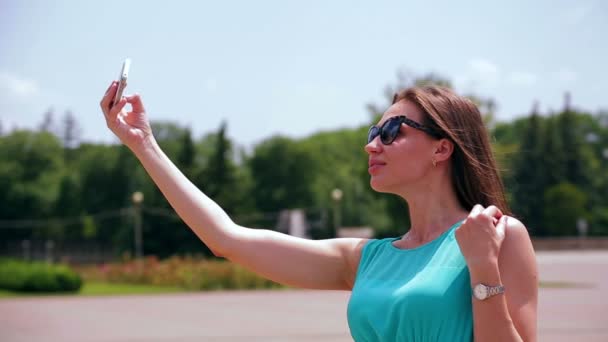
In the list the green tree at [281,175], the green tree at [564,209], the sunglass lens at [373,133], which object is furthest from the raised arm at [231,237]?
the green tree at [281,175]

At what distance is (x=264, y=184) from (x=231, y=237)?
69954 mm

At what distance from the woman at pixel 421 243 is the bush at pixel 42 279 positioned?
2578cm

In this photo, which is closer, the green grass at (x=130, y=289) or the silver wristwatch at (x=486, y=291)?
the silver wristwatch at (x=486, y=291)

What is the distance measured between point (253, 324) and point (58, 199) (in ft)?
202

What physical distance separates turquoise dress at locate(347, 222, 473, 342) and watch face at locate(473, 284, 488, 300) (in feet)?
0.35

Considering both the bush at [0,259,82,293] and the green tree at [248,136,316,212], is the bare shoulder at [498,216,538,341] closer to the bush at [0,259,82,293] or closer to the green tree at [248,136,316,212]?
the bush at [0,259,82,293]

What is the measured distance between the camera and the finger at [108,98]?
262 centimetres

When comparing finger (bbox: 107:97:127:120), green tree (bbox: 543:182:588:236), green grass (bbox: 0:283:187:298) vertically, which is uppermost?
finger (bbox: 107:97:127:120)

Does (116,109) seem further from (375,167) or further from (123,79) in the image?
(375,167)

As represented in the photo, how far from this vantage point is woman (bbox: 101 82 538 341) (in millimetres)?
2111

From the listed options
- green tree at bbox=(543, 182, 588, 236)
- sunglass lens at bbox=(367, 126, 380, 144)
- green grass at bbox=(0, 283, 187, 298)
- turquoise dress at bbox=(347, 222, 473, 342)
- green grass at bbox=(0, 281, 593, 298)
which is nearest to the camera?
turquoise dress at bbox=(347, 222, 473, 342)

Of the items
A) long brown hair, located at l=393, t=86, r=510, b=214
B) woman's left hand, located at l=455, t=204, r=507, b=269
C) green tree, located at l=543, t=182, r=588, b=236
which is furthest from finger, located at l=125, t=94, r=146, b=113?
green tree, located at l=543, t=182, r=588, b=236

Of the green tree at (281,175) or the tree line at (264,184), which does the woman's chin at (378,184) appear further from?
the green tree at (281,175)

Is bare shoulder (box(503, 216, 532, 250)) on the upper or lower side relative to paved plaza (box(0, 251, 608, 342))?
upper
